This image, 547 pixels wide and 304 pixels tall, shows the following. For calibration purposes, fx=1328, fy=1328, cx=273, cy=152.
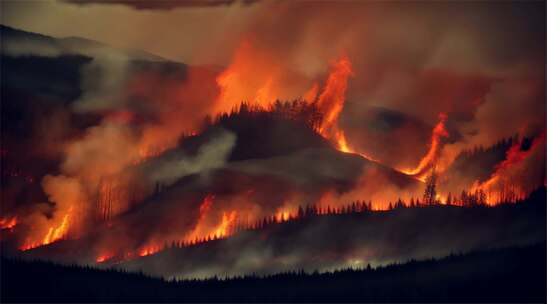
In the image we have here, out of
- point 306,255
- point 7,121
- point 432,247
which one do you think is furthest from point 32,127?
point 432,247

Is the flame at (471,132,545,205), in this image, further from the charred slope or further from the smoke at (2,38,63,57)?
the smoke at (2,38,63,57)

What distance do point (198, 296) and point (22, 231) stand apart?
14.2 metres

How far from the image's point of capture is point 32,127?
90.2 metres

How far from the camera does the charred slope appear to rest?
77688 millimetres

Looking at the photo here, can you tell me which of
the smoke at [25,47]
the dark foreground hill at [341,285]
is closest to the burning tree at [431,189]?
the dark foreground hill at [341,285]

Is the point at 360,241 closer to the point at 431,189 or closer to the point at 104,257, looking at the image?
the point at 431,189

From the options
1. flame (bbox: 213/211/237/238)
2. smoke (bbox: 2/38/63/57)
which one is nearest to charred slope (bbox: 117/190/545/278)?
flame (bbox: 213/211/237/238)

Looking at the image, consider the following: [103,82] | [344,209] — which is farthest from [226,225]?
[103,82]

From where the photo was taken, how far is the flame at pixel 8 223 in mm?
83812

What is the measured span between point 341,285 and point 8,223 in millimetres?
22760

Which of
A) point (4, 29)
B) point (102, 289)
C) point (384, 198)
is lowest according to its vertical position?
point (102, 289)

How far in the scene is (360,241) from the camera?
78.8 meters

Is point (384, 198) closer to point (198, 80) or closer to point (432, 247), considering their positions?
point (432, 247)

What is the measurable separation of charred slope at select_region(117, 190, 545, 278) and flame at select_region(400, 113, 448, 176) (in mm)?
7941
